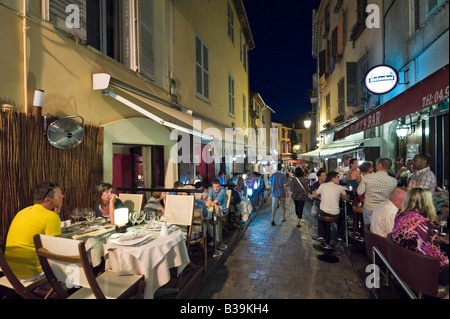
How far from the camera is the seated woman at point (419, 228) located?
2.71m

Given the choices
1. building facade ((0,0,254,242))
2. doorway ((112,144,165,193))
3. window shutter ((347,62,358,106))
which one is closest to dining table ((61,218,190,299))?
building facade ((0,0,254,242))

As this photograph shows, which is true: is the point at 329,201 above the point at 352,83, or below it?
below

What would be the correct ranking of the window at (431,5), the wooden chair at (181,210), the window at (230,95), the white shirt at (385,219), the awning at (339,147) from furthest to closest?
the window at (230,95) → the awning at (339,147) → the window at (431,5) → the wooden chair at (181,210) → the white shirt at (385,219)

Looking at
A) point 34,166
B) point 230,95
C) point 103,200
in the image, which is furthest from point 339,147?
point 34,166

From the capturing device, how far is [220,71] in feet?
41.0

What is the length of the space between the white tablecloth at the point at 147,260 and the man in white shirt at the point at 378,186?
13.1 feet

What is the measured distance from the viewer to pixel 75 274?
101 inches

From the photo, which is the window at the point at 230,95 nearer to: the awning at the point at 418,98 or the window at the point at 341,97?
the window at the point at 341,97

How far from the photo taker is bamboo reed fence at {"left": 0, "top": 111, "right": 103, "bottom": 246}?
3.24m

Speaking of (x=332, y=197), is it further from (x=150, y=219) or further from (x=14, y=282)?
(x=14, y=282)

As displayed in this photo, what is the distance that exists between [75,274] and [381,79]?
8.11m

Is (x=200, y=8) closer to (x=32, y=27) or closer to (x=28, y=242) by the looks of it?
(x=32, y=27)

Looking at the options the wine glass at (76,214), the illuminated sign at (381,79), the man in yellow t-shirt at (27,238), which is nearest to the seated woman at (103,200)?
the wine glass at (76,214)
